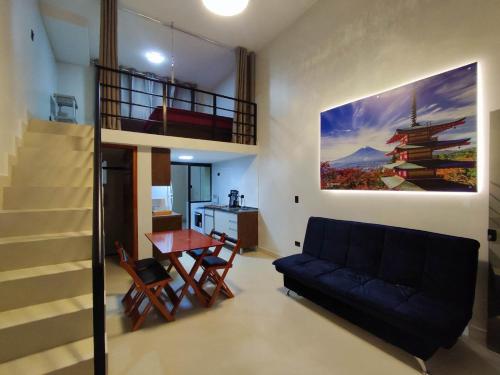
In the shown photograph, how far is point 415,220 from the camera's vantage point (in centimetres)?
261

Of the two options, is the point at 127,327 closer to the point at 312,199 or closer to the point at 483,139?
the point at 312,199

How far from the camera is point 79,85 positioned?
552cm

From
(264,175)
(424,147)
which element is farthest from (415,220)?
(264,175)

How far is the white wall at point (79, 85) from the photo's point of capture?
17.6ft

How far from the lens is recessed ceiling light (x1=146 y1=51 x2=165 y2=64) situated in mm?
5520

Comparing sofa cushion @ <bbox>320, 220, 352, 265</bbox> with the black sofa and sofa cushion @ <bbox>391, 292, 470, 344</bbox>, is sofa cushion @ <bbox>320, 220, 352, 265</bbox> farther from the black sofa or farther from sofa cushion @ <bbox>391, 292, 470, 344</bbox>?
sofa cushion @ <bbox>391, 292, 470, 344</bbox>

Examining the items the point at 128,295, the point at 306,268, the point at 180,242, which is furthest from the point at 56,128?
the point at 306,268

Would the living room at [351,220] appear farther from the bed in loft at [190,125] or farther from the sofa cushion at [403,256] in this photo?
the bed in loft at [190,125]

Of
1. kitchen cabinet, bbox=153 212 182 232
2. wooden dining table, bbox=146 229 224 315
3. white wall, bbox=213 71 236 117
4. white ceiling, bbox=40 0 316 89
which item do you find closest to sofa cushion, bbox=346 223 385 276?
wooden dining table, bbox=146 229 224 315

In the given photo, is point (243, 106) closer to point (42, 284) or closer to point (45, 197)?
point (45, 197)

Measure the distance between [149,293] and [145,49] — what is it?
5382 millimetres

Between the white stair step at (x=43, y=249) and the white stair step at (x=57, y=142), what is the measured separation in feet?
4.14

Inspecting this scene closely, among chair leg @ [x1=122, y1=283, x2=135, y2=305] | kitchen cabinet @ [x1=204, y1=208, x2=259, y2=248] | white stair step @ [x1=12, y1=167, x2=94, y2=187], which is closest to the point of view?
white stair step @ [x1=12, y1=167, x2=94, y2=187]

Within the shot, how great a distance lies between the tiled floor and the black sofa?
0.18 m
